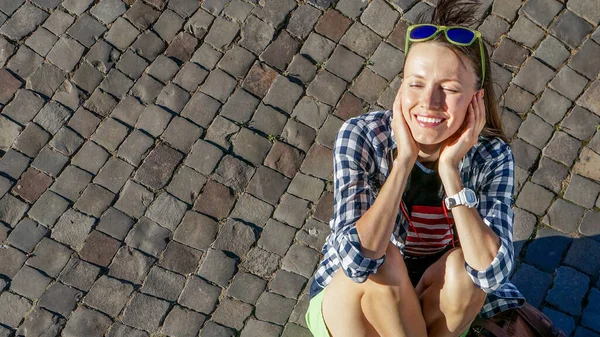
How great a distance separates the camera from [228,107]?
590cm

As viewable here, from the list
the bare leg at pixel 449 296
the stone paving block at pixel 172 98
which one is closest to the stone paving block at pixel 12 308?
the stone paving block at pixel 172 98

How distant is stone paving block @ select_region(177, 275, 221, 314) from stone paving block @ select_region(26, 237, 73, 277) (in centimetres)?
89

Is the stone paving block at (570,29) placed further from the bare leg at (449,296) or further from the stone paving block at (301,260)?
the bare leg at (449,296)

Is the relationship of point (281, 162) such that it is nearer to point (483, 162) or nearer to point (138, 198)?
point (138, 198)

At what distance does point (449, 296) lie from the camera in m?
3.99

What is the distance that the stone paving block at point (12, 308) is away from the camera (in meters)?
5.18

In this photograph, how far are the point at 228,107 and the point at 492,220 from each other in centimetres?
255

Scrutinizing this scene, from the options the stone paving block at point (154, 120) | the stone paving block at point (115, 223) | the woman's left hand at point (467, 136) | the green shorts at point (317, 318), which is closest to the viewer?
the woman's left hand at point (467, 136)

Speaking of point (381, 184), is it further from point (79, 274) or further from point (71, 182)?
point (71, 182)

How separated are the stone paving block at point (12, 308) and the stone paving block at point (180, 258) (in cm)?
97

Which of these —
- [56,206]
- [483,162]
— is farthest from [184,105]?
[483,162]

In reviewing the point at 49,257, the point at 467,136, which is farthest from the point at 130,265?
the point at 467,136

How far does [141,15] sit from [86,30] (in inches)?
18.1

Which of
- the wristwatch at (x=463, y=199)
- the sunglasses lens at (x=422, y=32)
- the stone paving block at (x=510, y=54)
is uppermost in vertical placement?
the stone paving block at (x=510, y=54)
